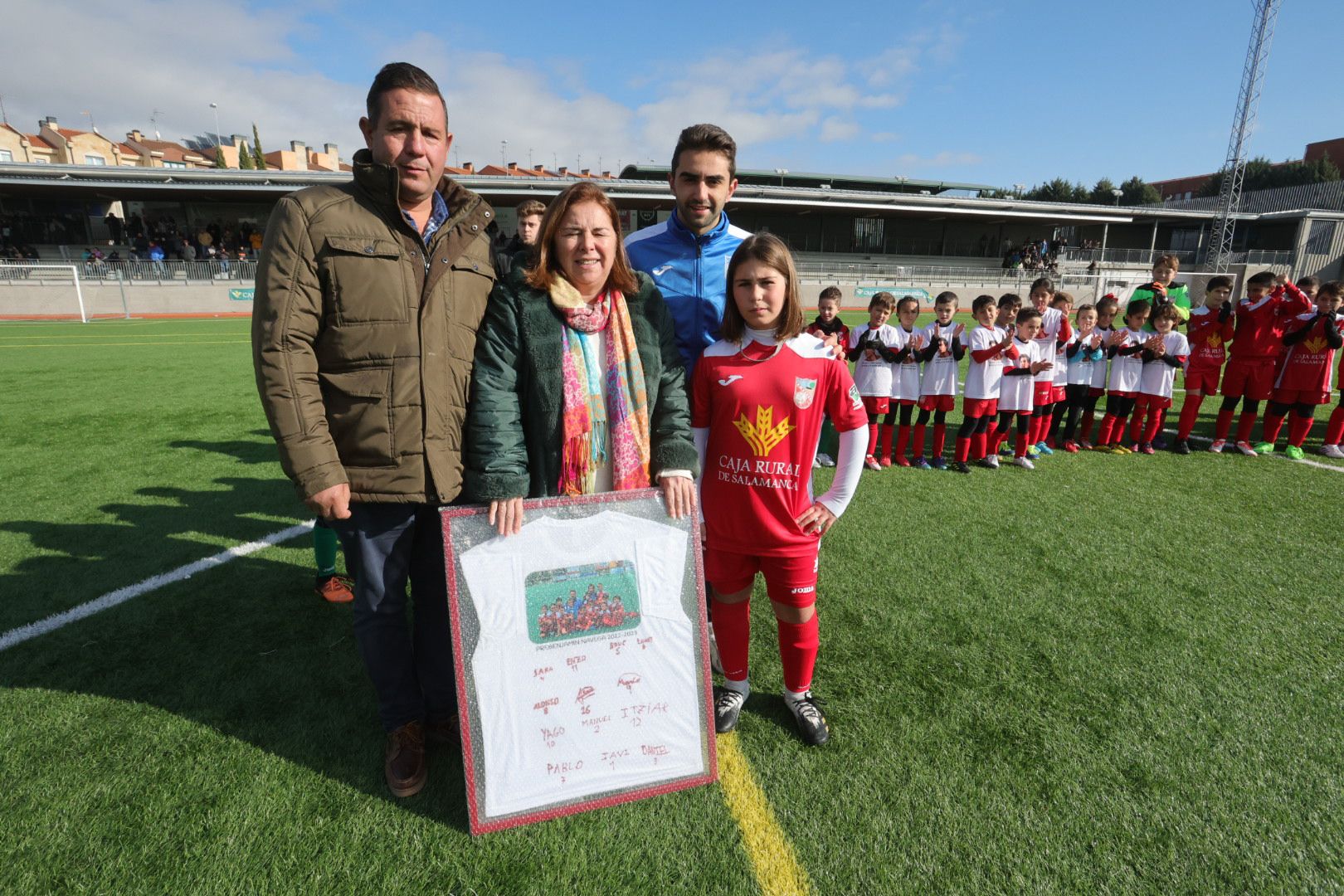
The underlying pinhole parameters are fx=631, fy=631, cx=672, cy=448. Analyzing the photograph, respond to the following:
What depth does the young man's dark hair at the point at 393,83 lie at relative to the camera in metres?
1.86

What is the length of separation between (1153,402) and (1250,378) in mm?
1121

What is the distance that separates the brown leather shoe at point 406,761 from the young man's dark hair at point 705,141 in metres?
2.30

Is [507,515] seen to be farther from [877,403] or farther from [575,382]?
[877,403]

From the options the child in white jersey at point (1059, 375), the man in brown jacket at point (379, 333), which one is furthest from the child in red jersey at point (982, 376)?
the man in brown jacket at point (379, 333)

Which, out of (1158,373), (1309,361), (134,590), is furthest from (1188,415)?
(134,590)

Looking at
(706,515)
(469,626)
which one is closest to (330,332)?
(469,626)

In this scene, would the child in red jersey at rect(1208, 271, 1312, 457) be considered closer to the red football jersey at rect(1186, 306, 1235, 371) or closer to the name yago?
the red football jersey at rect(1186, 306, 1235, 371)

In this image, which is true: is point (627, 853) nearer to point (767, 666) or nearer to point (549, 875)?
point (549, 875)

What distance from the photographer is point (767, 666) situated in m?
2.92

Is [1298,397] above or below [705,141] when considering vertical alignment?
below

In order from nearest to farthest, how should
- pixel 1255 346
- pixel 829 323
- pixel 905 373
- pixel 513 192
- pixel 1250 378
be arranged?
pixel 829 323 < pixel 905 373 < pixel 1255 346 < pixel 1250 378 < pixel 513 192

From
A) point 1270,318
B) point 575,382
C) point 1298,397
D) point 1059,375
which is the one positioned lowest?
point 1298,397

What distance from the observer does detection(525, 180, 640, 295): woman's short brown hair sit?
192 centimetres

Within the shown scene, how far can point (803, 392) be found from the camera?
2.23 m
